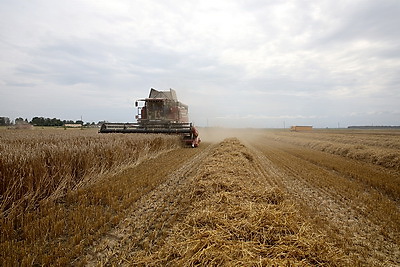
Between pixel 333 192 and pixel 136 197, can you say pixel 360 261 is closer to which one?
pixel 333 192

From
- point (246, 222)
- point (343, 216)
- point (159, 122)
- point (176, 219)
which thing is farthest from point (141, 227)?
point (159, 122)

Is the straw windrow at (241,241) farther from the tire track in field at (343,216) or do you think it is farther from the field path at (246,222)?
the tire track in field at (343,216)

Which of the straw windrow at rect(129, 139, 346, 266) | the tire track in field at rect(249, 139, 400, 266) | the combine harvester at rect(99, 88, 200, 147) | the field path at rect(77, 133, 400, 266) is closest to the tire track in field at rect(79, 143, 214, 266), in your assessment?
the field path at rect(77, 133, 400, 266)

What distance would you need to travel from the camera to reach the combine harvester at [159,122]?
49.5ft

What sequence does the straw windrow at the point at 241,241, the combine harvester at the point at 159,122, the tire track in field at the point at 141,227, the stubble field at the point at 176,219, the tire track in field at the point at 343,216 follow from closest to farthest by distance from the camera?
the straw windrow at the point at 241,241, the stubble field at the point at 176,219, the tire track in field at the point at 141,227, the tire track in field at the point at 343,216, the combine harvester at the point at 159,122

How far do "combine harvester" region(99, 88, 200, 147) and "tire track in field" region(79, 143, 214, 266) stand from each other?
9.70 m

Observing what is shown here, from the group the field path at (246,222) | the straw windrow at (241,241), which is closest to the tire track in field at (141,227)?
the field path at (246,222)

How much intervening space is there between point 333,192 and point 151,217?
16.4 feet

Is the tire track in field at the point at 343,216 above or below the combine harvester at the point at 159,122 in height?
below

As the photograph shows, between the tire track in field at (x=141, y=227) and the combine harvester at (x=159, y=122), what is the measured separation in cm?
970

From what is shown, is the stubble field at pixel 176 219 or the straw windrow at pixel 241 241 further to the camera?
the stubble field at pixel 176 219

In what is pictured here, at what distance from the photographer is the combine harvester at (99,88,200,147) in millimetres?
15102

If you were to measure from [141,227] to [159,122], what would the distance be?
13057mm

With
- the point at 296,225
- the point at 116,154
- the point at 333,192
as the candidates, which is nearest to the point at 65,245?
the point at 296,225
